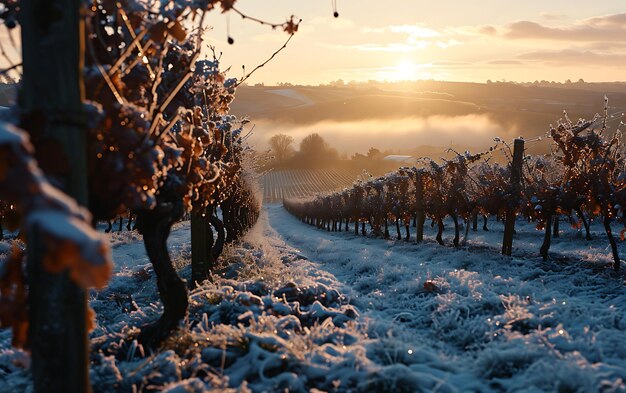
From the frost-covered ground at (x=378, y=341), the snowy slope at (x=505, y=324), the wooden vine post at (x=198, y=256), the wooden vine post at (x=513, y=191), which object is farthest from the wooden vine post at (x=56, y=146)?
the wooden vine post at (x=513, y=191)

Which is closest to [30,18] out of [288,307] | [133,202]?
[133,202]

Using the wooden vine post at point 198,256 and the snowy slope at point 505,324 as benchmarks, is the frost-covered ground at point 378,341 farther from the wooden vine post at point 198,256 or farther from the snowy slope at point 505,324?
the wooden vine post at point 198,256

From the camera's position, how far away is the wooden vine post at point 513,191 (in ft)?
38.9

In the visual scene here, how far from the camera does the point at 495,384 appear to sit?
3.49 m

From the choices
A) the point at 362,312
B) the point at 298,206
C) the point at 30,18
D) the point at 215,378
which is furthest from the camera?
the point at 298,206

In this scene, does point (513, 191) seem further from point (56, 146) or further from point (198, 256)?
point (56, 146)

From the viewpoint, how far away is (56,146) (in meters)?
2.36

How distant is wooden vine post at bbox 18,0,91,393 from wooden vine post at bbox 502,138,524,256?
1104cm

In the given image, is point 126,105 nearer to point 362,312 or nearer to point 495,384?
point 495,384

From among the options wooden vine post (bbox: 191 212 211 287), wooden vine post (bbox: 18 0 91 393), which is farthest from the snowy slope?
wooden vine post (bbox: 191 212 211 287)

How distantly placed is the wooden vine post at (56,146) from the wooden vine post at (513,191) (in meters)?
11.0

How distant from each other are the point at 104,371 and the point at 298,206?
53.3 metres

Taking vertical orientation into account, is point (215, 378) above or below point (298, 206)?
above

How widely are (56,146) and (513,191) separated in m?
12.0
